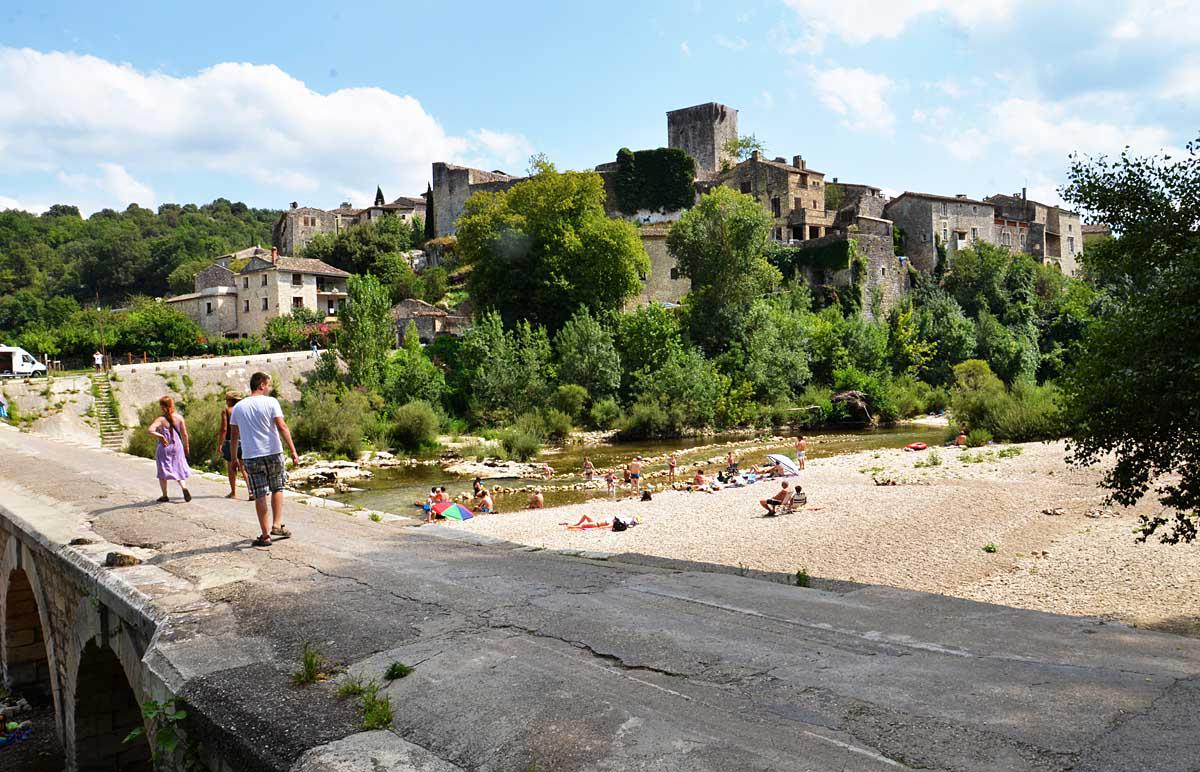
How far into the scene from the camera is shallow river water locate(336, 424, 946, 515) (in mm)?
24562

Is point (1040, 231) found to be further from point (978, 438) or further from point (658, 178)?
point (978, 438)

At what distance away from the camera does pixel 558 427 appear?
38.2 meters

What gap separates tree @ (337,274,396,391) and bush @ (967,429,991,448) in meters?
26.0

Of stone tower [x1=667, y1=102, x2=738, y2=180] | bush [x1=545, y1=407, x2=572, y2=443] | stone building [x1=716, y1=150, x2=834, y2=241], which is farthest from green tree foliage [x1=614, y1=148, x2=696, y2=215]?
bush [x1=545, y1=407, x2=572, y2=443]

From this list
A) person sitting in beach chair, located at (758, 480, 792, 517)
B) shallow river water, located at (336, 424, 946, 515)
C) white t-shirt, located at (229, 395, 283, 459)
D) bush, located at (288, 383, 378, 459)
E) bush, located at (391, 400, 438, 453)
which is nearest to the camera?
white t-shirt, located at (229, 395, 283, 459)

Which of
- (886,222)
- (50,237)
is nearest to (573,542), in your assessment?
(886,222)

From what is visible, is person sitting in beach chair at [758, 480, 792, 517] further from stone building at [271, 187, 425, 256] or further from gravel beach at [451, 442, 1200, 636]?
stone building at [271, 187, 425, 256]

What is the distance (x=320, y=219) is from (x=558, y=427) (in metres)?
49.6

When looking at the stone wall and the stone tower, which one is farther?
the stone tower

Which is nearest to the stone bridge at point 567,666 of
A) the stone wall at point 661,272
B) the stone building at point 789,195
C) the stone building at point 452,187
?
the stone wall at point 661,272

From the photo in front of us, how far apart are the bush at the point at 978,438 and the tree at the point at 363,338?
85.3 ft

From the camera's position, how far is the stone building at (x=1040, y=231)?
71125mm

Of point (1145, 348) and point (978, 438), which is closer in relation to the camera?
point (1145, 348)

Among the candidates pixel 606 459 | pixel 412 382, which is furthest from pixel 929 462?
pixel 412 382
